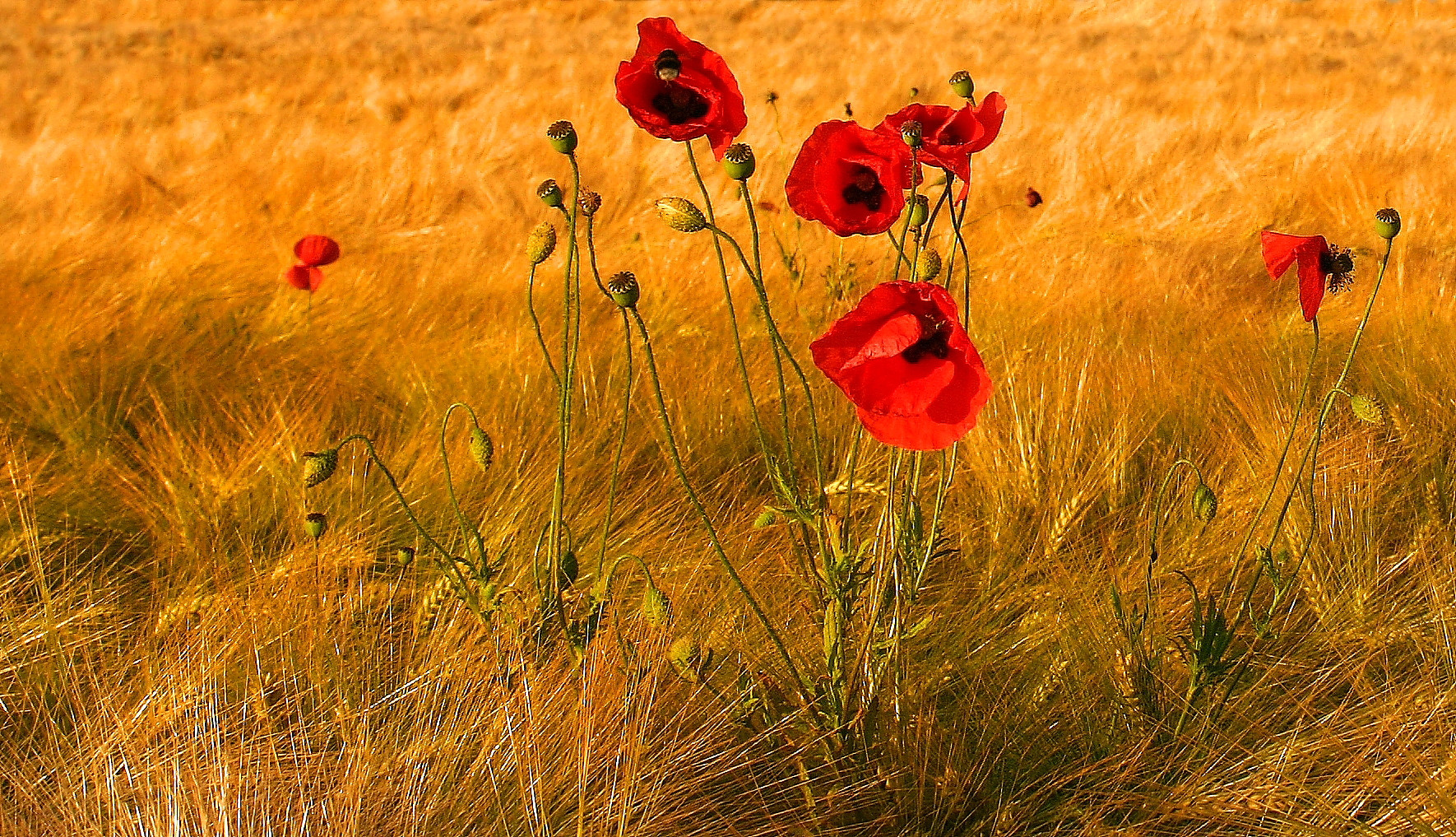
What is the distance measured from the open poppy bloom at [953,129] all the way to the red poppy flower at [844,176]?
0.02 metres

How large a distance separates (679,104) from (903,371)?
1.07ft

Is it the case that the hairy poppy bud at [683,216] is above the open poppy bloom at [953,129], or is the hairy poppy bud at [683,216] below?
below

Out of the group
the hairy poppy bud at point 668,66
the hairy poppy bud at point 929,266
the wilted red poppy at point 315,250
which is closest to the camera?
the hairy poppy bud at point 668,66

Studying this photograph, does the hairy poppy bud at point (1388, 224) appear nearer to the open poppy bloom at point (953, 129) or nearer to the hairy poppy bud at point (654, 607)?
the open poppy bloom at point (953, 129)

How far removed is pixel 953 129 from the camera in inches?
37.6

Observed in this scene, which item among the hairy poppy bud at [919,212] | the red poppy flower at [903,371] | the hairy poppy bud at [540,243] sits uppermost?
the hairy poppy bud at [540,243]

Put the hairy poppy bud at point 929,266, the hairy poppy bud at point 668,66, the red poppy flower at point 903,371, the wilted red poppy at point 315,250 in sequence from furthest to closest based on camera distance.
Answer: the wilted red poppy at point 315,250 → the hairy poppy bud at point 929,266 → the hairy poppy bud at point 668,66 → the red poppy flower at point 903,371

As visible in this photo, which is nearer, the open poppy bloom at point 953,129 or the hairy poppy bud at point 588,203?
the open poppy bloom at point 953,129

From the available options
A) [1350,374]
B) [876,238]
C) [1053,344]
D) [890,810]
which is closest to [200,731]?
[890,810]

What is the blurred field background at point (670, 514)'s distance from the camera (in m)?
0.96

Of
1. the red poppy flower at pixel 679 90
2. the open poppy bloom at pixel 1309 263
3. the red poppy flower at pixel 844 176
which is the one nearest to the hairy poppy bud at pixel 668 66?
the red poppy flower at pixel 679 90

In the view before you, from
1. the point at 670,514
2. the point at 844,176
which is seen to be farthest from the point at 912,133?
the point at 670,514

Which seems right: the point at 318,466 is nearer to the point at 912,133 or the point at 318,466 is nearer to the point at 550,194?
the point at 550,194

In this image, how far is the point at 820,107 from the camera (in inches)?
208
